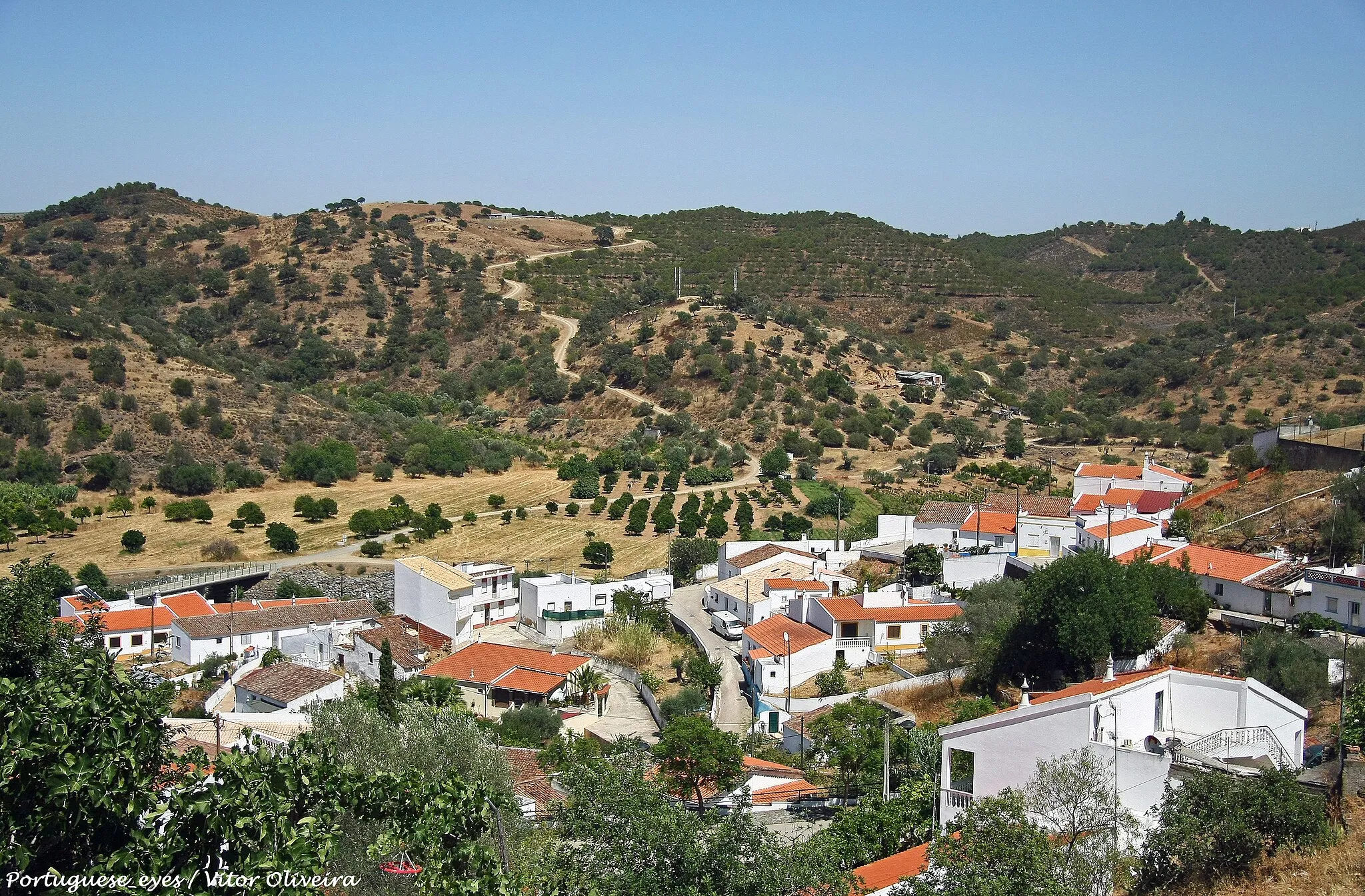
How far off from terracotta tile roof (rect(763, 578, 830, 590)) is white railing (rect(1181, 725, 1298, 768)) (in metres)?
16.5

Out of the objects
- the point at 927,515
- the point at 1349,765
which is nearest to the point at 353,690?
the point at 1349,765

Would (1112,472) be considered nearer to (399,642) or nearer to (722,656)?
(722,656)

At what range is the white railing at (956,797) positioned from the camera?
13273 millimetres

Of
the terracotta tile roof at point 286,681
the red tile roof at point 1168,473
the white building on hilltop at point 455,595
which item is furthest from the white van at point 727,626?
the red tile roof at point 1168,473

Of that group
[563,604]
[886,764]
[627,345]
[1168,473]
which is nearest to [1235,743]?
[886,764]

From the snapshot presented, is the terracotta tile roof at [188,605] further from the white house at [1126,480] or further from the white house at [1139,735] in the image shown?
the white house at [1126,480]

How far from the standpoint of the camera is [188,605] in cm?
3028

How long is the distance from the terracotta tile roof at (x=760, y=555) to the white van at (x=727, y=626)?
123 inches

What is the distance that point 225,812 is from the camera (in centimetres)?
730

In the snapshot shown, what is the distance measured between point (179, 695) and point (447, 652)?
698 cm

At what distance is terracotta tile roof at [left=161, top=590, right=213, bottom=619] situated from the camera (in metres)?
29.6

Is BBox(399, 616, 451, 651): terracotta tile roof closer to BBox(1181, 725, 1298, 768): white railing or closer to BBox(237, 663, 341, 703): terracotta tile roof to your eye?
BBox(237, 663, 341, 703): terracotta tile roof

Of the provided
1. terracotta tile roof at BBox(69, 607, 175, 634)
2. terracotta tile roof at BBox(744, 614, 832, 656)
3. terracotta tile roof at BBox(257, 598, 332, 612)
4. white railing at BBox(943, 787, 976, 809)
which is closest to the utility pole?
white railing at BBox(943, 787, 976, 809)

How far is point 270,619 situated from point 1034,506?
21.4m
